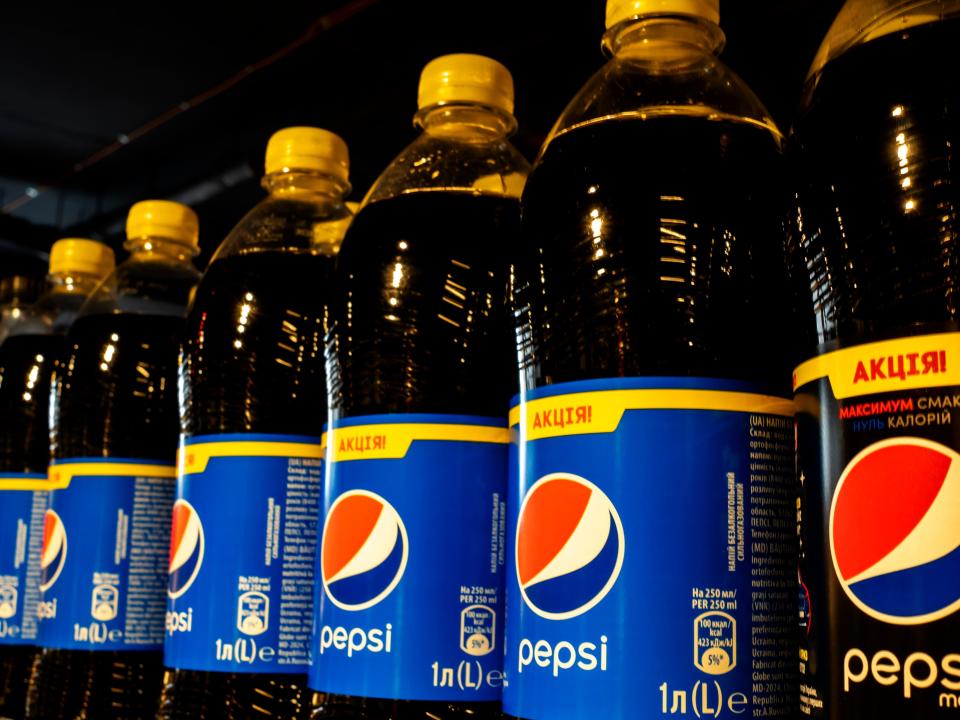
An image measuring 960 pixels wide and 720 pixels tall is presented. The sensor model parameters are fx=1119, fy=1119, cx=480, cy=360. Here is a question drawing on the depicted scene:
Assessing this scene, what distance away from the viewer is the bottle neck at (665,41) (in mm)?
888

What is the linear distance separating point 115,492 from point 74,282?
53cm

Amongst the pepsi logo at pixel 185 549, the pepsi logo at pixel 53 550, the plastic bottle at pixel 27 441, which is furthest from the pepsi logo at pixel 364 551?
the plastic bottle at pixel 27 441

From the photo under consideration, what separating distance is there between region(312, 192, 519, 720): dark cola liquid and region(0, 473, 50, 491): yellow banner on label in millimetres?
739

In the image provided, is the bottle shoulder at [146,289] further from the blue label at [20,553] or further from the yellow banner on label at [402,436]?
the yellow banner on label at [402,436]

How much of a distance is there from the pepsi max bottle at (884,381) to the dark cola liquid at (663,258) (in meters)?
0.08

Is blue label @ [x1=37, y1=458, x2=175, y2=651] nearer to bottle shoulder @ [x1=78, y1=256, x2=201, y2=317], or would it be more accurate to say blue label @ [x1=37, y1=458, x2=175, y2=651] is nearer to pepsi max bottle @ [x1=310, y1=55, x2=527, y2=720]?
bottle shoulder @ [x1=78, y1=256, x2=201, y2=317]

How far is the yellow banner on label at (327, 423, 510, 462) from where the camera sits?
89 centimetres

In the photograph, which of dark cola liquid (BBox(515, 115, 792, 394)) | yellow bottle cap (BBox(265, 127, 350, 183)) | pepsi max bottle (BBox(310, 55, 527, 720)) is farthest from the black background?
dark cola liquid (BBox(515, 115, 792, 394))

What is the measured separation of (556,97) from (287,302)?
1711 millimetres

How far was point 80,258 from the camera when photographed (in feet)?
5.44

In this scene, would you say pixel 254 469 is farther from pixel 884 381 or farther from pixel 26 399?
pixel 26 399

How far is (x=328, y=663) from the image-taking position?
2.92ft

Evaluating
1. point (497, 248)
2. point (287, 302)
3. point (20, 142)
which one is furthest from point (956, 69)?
point (20, 142)

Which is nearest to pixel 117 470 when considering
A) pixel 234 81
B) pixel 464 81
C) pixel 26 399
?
pixel 26 399
